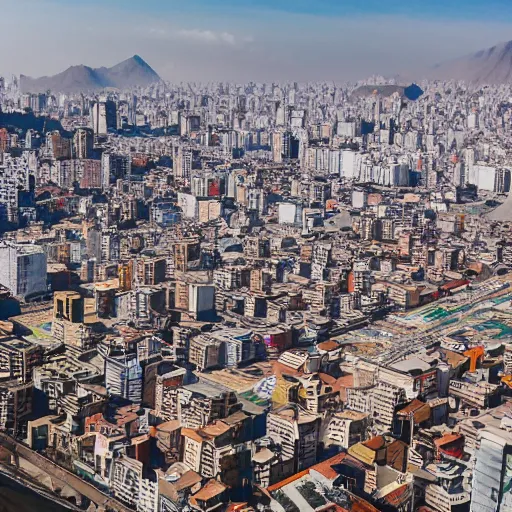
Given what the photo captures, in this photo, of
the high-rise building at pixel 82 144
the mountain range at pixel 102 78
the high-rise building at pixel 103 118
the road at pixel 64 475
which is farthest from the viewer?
the mountain range at pixel 102 78

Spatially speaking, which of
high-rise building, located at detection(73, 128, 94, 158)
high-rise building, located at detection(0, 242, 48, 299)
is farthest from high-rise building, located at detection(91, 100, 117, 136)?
high-rise building, located at detection(0, 242, 48, 299)

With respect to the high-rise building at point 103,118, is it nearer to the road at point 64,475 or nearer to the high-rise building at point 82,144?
the high-rise building at point 82,144

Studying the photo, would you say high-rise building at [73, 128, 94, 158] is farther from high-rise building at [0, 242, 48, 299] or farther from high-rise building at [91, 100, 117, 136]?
high-rise building at [0, 242, 48, 299]

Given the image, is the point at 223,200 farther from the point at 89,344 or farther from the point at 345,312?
the point at 89,344

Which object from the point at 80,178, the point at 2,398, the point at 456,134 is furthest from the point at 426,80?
the point at 2,398

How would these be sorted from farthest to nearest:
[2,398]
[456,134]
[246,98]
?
1. [246,98]
2. [456,134]
3. [2,398]

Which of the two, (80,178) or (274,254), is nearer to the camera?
(274,254)

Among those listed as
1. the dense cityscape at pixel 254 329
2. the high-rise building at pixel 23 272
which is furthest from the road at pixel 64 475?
the high-rise building at pixel 23 272

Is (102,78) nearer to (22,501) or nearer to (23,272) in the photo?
(23,272)
